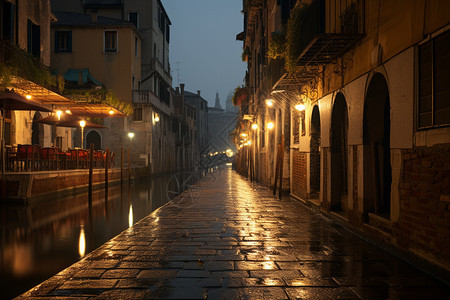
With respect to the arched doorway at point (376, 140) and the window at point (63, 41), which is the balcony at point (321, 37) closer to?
the arched doorway at point (376, 140)

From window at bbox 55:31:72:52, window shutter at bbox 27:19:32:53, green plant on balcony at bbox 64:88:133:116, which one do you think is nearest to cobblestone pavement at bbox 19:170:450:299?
window shutter at bbox 27:19:32:53

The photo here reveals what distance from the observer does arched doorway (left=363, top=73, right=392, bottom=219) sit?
7.38 m

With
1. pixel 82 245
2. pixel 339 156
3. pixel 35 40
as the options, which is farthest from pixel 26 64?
pixel 339 156

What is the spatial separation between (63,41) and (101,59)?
3.21m

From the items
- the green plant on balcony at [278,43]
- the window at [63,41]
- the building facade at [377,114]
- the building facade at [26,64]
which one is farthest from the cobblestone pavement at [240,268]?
the window at [63,41]

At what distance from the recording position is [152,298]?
4.05 meters

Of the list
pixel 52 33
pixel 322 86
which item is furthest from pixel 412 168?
pixel 52 33

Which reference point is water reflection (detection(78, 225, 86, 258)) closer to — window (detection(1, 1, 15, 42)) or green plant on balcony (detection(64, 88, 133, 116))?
window (detection(1, 1, 15, 42))

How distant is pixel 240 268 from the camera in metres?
5.20

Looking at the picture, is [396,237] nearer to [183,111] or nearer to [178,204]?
[178,204]

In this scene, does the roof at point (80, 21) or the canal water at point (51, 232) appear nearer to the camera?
the canal water at point (51, 232)

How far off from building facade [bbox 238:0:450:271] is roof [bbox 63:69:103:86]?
22289 mm

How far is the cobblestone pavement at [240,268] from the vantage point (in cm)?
426

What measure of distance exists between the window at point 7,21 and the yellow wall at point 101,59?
15.5 metres
